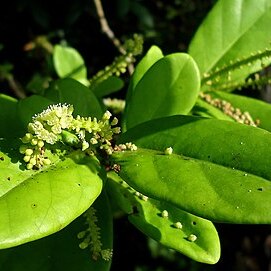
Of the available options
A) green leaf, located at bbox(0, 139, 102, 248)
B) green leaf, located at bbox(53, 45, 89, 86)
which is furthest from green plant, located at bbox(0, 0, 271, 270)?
green leaf, located at bbox(53, 45, 89, 86)

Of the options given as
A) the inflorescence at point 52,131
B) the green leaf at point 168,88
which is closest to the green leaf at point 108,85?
the green leaf at point 168,88

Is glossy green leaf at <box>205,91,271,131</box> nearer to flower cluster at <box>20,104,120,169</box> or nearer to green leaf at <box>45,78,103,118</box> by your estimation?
green leaf at <box>45,78,103,118</box>

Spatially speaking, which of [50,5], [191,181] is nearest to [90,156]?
[191,181]

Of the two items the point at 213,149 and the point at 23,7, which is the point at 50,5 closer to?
the point at 23,7

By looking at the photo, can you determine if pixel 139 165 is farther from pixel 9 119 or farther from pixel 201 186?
pixel 9 119

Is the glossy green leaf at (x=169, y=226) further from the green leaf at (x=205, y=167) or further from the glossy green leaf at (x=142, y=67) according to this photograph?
the glossy green leaf at (x=142, y=67)

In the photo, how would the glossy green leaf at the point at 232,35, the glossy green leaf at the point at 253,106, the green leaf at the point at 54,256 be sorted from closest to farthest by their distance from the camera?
the green leaf at the point at 54,256
the glossy green leaf at the point at 253,106
the glossy green leaf at the point at 232,35
